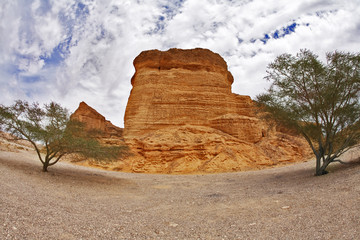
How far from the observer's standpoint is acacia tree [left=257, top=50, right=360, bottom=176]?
1195 centimetres

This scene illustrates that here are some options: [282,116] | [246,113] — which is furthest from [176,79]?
[282,116]

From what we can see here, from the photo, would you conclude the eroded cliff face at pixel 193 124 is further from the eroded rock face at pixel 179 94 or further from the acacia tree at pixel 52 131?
the acacia tree at pixel 52 131

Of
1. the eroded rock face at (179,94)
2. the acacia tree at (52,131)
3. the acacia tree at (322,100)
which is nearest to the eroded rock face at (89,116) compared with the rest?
the eroded rock face at (179,94)

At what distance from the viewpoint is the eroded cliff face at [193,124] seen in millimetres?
24734

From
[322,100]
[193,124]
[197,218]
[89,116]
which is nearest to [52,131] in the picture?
[197,218]

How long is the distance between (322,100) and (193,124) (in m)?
17.8

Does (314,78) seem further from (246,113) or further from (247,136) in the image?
(246,113)

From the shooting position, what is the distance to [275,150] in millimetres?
27734

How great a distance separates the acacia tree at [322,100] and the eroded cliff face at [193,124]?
32.6 feet

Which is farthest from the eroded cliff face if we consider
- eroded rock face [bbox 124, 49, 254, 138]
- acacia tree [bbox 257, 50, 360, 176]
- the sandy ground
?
the sandy ground

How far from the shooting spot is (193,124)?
1148 inches

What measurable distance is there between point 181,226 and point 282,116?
10.2 meters

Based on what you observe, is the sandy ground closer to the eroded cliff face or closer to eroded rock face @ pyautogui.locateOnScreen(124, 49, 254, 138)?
the eroded cliff face

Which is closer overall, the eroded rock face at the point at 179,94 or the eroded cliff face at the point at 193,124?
the eroded cliff face at the point at 193,124
